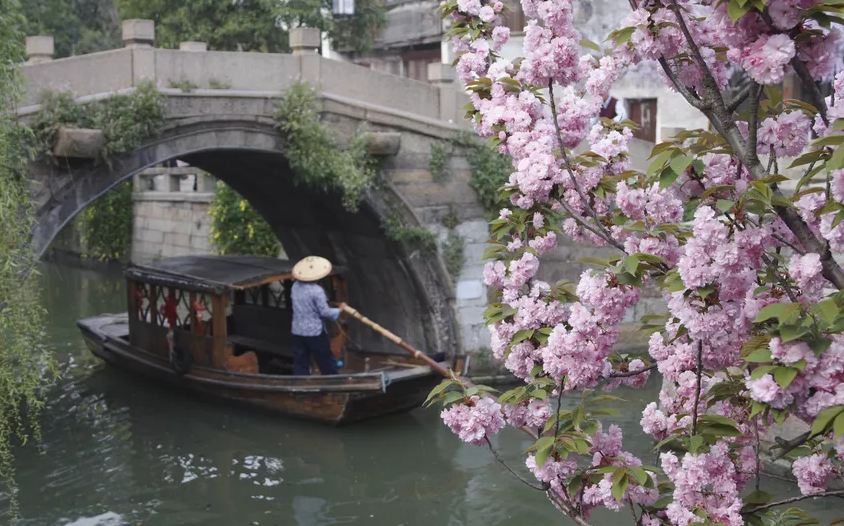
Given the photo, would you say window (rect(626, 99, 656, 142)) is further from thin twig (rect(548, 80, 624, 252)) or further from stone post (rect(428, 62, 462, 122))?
thin twig (rect(548, 80, 624, 252))

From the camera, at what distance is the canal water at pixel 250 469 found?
25.6 ft

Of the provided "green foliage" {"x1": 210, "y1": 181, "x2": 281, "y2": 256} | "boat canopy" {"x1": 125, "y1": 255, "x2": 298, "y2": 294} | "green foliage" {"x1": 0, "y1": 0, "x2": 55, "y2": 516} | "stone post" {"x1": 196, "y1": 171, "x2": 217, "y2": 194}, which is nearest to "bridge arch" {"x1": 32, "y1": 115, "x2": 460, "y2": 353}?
"boat canopy" {"x1": 125, "y1": 255, "x2": 298, "y2": 294}

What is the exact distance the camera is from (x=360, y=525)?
7.62 meters

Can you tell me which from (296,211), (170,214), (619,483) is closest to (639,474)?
(619,483)

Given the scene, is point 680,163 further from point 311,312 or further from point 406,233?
point 406,233

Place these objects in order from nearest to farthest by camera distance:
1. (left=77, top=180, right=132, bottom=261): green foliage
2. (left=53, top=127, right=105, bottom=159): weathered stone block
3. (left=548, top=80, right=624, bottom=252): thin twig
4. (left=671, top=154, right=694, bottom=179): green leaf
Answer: (left=671, top=154, right=694, bottom=179): green leaf → (left=548, top=80, right=624, bottom=252): thin twig → (left=53, top=127, right=105, bottom=159): weathered stone block → (left=77, top=180, right=132, bottom=261): green foliage

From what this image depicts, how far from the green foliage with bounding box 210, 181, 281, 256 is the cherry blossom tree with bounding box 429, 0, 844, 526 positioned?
12.5 metres

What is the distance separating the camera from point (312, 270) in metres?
9.79

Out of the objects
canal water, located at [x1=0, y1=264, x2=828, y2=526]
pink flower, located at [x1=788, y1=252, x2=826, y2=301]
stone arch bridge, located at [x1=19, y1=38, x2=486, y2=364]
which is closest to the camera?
pink flower, located at [x1=788, y1=252, x2=826, y2=301]

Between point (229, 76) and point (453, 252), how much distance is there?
2672 mm

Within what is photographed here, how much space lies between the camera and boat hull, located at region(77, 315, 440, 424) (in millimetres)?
9383

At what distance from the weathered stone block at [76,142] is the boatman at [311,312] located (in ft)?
6.57

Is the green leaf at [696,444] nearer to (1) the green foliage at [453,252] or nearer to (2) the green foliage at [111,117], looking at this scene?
(2) the green foliage at [111,117]

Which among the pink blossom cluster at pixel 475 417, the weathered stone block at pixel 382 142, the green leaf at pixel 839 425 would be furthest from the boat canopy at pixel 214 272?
the green leaf at pixel 839 425
